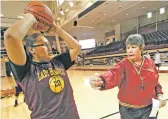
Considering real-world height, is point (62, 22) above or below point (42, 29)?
above

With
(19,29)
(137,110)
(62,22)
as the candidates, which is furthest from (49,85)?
(62,22)

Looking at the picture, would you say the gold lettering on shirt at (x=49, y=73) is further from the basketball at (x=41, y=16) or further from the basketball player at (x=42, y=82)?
the basketball at (x=41, y=16)

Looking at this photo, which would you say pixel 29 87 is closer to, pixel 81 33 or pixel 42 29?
pixel 42 29

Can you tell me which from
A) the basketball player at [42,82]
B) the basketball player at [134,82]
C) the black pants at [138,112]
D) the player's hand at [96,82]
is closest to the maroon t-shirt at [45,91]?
the basketball player at [42,82]

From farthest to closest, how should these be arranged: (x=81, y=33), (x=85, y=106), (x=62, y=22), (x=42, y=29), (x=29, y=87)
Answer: (x=81, y=33)
(x=62, y=22)
(x=85, y=106)
(x=42, y=29)
(x=29, y=87)

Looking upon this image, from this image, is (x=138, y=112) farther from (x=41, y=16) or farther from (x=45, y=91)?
(x=41, y=16)

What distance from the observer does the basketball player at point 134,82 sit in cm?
163

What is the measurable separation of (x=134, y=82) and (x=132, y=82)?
17 mm

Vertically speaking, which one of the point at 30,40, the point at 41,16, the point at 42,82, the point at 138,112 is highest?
the point at 41,16

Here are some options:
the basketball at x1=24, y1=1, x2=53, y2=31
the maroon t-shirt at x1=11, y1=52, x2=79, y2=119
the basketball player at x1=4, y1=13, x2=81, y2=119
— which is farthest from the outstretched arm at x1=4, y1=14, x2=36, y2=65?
the basketball at x1=24, y1=1, x2=53, y2=31

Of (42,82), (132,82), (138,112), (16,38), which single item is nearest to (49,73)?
(42,82)

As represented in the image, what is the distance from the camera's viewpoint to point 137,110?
1.66 m

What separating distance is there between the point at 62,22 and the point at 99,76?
682 inches

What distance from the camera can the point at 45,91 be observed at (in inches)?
47.0
